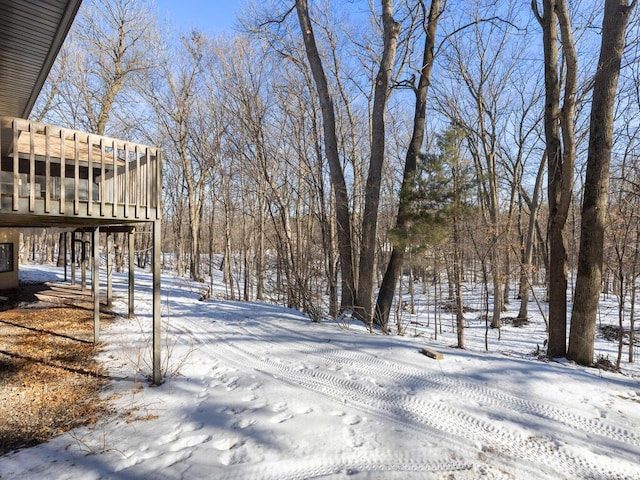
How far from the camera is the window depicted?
11.1 meters

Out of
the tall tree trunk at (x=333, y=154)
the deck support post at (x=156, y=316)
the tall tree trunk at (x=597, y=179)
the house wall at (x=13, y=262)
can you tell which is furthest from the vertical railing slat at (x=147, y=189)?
the house wall at (x=13, y=262)

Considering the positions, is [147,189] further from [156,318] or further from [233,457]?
[233,457]

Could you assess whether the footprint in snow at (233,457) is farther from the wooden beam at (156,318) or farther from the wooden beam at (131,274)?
the wooden beam at (131,274)

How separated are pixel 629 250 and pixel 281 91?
1103 centimetres

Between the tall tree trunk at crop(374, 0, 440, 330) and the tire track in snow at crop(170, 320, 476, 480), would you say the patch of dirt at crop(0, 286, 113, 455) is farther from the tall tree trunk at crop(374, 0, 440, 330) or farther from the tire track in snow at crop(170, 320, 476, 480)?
the tall tree trunk at crop(374, 0, 440, 330)

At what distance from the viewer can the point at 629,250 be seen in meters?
8.91

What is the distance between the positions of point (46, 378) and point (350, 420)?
4026 mm

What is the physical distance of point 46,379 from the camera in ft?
14.5

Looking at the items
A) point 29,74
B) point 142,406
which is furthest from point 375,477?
point 29,74

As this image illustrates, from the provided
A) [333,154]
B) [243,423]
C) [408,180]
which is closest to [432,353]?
[243,423]

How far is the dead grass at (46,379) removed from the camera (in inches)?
133

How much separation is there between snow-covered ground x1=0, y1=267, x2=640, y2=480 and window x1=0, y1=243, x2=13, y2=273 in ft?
29.7

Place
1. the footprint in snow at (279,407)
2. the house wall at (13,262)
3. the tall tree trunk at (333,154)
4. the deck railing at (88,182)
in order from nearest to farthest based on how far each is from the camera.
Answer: the deck railing at (88,182) → the footprint in snow at (279,407) → the tall tree trunk at (333,154) → the house wall at (13,262)

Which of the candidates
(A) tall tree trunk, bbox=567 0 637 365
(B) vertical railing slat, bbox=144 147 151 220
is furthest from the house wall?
(A) tall tree trunk, bbox=567 0 637 365
